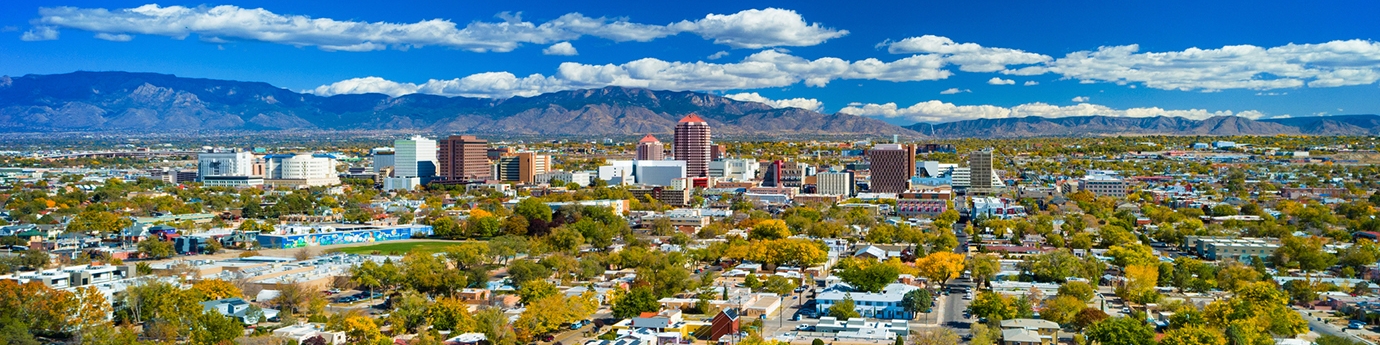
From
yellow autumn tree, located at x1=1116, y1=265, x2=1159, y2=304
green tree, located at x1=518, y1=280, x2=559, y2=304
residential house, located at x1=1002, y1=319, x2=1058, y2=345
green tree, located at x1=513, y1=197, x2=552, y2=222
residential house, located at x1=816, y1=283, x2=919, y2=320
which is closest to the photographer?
residential house, located at x1=1002, y1=319, x2=1058, y2=345

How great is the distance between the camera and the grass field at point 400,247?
47125mm

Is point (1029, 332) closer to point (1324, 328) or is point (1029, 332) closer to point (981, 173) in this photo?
point (1324, 328)

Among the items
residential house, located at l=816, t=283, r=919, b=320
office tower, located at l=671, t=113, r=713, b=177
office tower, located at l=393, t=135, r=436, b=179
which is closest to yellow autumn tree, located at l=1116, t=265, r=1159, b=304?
residential house, located at l=816, t=283, r=919, b=320

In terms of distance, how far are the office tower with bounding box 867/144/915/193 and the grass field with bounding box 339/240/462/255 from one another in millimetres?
36279

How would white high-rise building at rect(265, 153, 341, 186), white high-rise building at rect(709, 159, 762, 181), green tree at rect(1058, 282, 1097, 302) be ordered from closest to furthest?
green tree at rect(1058, 282, 1097, 302) < white high-rise building at rect(265, 153, 341, 186) < white high-rise building at rect(709, 159, 762, 181)

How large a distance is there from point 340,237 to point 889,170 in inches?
1564

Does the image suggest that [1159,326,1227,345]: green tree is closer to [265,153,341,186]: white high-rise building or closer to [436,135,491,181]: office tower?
[436,135,491,181]: office tower

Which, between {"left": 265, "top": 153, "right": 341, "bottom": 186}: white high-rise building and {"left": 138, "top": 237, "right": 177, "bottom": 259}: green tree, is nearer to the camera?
{"left": 138, "top": 237, "right": 177, "bottom": 259}: green tree

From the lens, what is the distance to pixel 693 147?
294ft

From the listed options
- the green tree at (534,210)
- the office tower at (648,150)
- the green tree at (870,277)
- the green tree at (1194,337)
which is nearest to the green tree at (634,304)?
the green tree at (870,277)

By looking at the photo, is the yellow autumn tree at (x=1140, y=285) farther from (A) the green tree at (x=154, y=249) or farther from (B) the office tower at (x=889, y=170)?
(B) the office tower at (x=889, y=170)

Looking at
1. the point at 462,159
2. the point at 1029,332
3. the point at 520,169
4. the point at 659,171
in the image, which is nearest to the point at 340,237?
the point at 1029,332

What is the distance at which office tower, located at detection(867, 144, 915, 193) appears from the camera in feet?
267

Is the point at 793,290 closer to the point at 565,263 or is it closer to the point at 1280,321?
the point at 565,263
